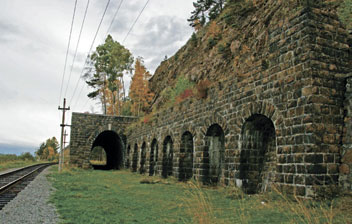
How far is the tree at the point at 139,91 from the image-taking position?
40.3 metres

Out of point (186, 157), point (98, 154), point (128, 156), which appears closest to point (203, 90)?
point (186, 157)

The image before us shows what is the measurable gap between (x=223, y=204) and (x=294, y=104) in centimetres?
306

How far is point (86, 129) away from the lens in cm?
2816

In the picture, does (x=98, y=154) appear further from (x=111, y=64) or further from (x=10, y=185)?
(x=10, y=185)

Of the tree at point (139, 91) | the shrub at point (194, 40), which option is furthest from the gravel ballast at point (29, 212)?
the tree at point (139, 91)

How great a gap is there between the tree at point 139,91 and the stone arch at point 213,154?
2742cm

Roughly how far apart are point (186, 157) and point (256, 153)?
5521mm

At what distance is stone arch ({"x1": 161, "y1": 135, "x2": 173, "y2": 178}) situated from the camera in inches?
685

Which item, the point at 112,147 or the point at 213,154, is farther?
the point at 112,147

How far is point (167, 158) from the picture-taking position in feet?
57.9

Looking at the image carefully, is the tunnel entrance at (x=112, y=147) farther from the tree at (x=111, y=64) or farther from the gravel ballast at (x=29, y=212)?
the gravel ballast at (x=29, y=212)

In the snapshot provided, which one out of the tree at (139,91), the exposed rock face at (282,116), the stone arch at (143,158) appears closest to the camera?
the exposed rock face at (282,116)

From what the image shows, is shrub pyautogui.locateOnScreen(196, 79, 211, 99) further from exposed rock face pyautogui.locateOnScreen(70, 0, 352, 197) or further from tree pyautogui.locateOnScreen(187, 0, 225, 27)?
tree pyautogui.locateOnScreen(187, 0, 225, 27)

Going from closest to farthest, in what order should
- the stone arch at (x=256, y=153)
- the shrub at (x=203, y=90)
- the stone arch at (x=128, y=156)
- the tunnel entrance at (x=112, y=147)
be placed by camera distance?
the stone arch at (x=256, y=153)
the shrub at (x=203, y=90)
the stone arch at (x=128, y=156)
the tunnel entrance at (x=112, y=147)
